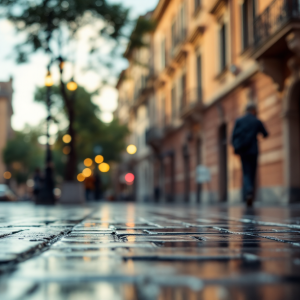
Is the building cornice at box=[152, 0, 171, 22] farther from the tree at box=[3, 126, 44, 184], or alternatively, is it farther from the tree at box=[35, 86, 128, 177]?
the tree at box=[3, 126, 44, 184]

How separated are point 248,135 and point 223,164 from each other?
11.6 metres

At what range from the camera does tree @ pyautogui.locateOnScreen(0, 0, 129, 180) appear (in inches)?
826

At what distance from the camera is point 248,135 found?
395 inches

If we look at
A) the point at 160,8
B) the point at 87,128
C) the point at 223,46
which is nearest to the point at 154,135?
the point at 160,8

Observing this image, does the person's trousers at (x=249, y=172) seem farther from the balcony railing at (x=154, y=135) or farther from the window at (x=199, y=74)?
the balcony railing at (x=154, y=135)

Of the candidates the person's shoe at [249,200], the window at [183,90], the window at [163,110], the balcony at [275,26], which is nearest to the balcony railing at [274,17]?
the balcony at [275,26]

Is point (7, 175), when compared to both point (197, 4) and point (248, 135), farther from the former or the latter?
point (248, 135)

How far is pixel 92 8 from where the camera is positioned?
21.9m

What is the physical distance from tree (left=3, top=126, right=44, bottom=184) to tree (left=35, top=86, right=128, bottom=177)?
1889 cm

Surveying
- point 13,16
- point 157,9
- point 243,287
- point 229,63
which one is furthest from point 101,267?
point 157,9

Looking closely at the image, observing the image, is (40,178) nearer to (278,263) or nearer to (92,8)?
(92,8)

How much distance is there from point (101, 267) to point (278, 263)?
28.4 inches

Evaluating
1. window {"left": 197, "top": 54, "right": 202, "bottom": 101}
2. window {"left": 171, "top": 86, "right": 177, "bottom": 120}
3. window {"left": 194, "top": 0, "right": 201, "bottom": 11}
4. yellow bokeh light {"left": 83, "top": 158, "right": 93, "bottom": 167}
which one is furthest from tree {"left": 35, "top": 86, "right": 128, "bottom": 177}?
window {"left": 194, "top": 0, "right": 201, "bottom": 11}

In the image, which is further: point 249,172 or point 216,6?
point 216,6
